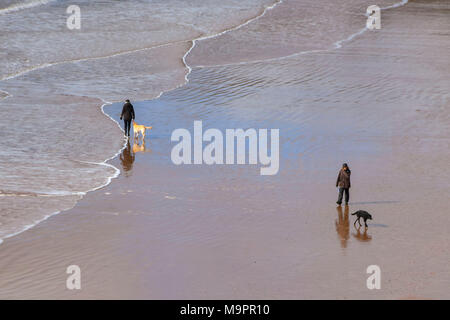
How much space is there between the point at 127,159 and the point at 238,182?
3323 millimetres

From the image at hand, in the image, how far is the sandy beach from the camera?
11961mm

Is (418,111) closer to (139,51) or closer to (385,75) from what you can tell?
(385,75)

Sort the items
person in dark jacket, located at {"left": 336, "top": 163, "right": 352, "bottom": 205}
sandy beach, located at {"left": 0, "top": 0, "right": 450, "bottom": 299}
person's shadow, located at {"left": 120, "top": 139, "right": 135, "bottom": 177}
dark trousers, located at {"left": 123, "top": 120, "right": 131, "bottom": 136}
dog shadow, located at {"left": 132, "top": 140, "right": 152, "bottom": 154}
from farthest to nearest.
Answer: dark trousers, located at {"left": 123, "top": 120, "right": 131, "bottom": 136}, dog shadow, located at {"left": 132, "top": 140, "right": 152, "bottom": 154}, person's shadow, located at {"left": 120, "top": 139, "right": 135, "bottom": 177}, person in dark jacket, located at {"left": 336, "top": 163, "right": 352, "bottom": 205}, sandy beach, located at {"left": 0, "top": 0, "right": 450, "bottom": 299}

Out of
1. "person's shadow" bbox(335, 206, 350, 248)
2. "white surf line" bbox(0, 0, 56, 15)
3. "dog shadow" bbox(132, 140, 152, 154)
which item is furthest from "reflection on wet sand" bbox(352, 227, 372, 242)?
"white surf line" bbox(0, 0, 56, 15)

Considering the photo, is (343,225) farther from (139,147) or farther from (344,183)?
(139,147)

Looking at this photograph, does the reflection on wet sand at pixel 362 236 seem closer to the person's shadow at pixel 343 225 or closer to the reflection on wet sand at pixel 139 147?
the person's shadow at pixel 343 225

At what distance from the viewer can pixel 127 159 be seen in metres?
18.8

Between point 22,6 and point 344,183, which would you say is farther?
point 22,6

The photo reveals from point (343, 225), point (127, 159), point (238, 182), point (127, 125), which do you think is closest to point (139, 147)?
point (127, 159)

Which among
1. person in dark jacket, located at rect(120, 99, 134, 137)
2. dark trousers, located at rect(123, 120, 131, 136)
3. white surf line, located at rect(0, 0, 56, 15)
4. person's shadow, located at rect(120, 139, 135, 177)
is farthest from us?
white surf line, located at rect(0, 0, 56, 15)

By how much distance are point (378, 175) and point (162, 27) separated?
75.6ft

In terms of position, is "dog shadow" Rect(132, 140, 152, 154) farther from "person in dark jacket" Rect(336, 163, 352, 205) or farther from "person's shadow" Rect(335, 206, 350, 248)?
"person's shadow" Rect(335, 206, 350, 248)

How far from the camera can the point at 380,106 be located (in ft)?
77.6

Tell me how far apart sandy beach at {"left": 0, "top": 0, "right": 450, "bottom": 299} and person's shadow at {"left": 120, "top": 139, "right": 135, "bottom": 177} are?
0.09 m
